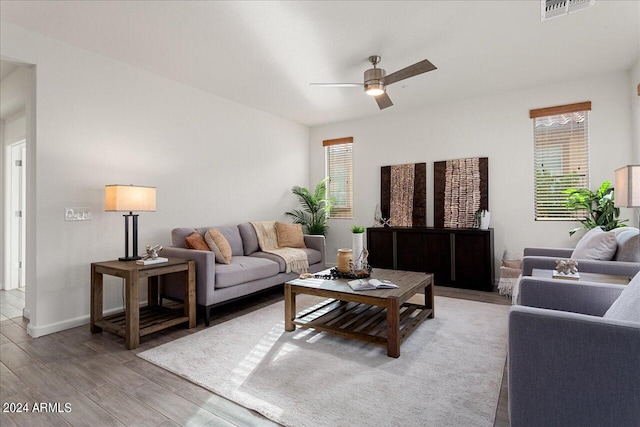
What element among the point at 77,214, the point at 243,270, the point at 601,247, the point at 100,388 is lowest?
the point at 100,388

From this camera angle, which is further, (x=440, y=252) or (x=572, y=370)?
(x=440, y=252)

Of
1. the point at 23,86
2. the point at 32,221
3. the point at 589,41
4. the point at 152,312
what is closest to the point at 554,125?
the point at 589,41

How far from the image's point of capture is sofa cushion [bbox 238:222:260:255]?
4559mm

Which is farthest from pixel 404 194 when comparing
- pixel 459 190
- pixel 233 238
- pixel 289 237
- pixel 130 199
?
pixel 130 199

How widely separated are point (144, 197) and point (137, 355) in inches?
57.5

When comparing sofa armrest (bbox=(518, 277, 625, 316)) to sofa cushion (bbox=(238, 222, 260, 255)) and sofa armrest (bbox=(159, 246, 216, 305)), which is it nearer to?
sofa armrest (bbox=(159, 246, 216, 305))

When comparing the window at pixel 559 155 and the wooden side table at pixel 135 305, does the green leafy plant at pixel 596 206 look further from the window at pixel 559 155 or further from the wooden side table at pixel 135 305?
the wooden side table at pixel 135 305

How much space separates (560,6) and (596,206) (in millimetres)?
2769

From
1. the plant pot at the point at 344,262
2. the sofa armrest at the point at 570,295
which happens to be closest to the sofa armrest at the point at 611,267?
the sofa armrest at the point at 570,295

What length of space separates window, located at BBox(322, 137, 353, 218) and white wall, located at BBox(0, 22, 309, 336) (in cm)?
199

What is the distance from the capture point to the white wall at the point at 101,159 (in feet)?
9.87

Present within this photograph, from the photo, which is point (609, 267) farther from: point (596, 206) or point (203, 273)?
point (203, 273)

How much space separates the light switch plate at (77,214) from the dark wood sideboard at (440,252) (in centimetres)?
376

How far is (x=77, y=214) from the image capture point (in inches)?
127
